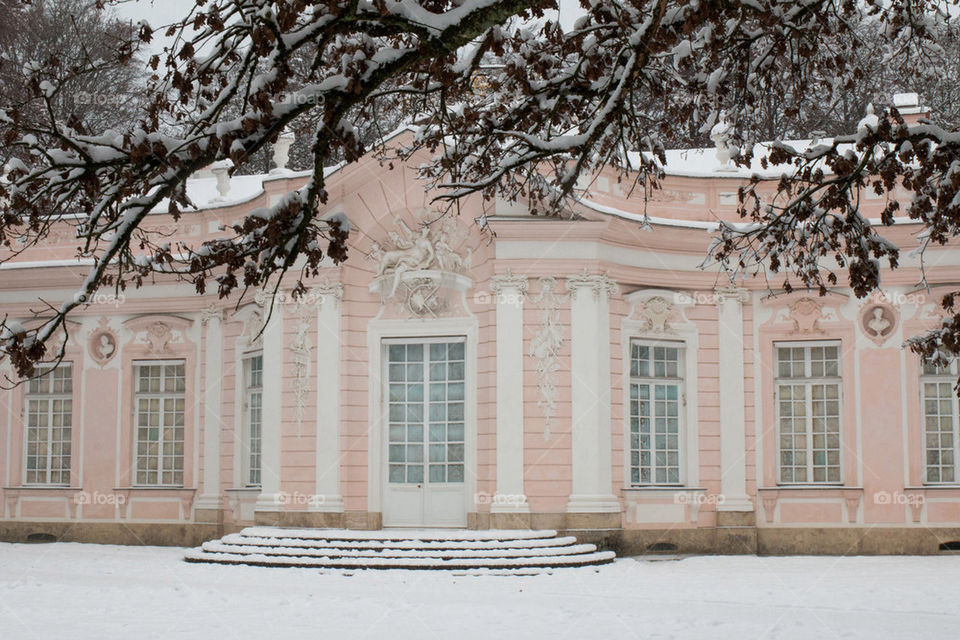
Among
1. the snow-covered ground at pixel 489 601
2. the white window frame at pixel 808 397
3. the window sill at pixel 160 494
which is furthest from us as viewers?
the window sill at pixel 160 494

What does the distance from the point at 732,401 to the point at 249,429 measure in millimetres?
5768

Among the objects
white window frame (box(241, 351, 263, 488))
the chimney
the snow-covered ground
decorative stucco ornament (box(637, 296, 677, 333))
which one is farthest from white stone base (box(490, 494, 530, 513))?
the chimney

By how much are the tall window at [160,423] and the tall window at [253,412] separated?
45.9 inches

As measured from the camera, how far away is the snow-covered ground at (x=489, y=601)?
333 inches

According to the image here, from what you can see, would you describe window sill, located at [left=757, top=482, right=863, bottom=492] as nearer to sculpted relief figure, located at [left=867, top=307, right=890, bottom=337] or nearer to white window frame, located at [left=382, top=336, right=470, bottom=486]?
sculpted relief figure, located at [left=867, top=307, right=890, bottom=337]

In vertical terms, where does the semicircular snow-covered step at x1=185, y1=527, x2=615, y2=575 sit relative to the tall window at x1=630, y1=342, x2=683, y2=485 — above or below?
below

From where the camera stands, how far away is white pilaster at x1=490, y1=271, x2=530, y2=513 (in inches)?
526

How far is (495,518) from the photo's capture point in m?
13.3

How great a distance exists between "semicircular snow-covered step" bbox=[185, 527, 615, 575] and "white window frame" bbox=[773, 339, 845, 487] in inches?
118

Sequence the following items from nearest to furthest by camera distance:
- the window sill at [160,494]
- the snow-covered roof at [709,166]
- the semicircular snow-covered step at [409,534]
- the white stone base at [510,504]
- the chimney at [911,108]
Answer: the semicircular snow-covered step at [409,534]
the white stone base at [510,504]
the snow-covered roof at [709,166]
the chimney at [911,108]
the window sill at [160,494]

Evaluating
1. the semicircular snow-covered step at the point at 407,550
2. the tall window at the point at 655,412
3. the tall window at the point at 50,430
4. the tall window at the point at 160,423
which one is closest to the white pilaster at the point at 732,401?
the tall window at the point at 655,412

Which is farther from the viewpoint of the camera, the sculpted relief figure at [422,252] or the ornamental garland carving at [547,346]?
the sculpted relief figure at [422,252]

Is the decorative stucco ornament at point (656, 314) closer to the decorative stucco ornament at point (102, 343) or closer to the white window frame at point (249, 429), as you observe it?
the white window frame at point (249, 429)

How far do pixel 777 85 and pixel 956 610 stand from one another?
13.5 ft
